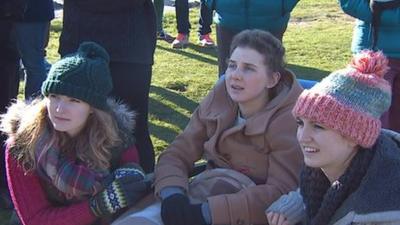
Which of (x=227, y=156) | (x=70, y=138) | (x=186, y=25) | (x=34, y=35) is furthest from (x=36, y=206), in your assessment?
(x=186, y=25)

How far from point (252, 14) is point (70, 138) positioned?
66.0 inches

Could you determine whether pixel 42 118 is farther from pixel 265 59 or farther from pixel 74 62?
pixel 265 59

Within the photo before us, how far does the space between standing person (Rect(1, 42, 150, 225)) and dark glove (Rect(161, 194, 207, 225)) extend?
0.61ft

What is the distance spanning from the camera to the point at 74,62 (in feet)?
10.6

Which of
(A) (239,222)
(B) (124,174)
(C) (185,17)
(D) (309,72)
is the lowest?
(D) (309,72)

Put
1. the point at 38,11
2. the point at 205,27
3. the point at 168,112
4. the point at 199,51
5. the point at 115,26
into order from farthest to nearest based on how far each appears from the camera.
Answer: the point at 205,27, the point at 199,51, the point at 168,112, the point at 38,11, the point at 115,26

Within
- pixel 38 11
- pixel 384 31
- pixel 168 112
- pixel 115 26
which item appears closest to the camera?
pixel 115 26

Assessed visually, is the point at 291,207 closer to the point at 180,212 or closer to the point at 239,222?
the point at 239,222

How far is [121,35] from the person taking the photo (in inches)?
153

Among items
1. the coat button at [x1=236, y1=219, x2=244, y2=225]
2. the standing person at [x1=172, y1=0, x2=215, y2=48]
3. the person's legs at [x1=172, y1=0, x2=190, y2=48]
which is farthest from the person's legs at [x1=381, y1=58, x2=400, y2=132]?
the person's legs at [x1=172, y1=0, x2=190, y2=48]

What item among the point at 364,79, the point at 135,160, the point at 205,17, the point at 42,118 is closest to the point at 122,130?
the point at 135,160

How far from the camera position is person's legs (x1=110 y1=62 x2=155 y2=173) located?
393 centimetres

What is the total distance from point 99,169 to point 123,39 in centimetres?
85

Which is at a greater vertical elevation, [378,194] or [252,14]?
[252,14]
